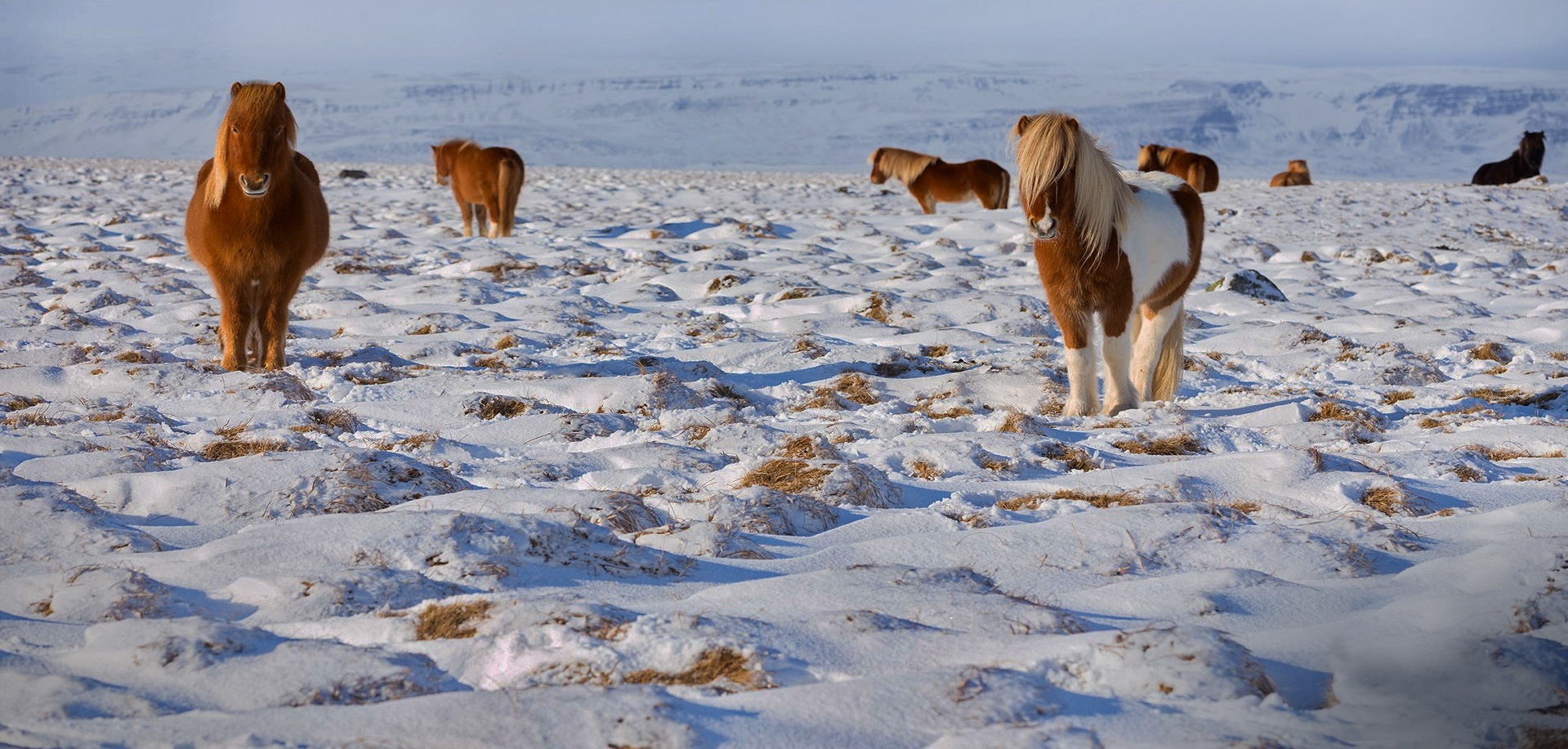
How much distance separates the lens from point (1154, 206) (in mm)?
5324

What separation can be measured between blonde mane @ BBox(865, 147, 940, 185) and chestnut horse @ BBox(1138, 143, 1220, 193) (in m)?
3.68

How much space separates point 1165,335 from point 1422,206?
476 inches

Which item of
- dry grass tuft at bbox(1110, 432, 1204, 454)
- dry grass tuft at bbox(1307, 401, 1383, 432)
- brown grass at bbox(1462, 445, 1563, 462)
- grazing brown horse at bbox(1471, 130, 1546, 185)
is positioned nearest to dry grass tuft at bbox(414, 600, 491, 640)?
dry grass tuft at bbox(1110, 432, 1204, 454)

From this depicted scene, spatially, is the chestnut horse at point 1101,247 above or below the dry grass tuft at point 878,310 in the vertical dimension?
above

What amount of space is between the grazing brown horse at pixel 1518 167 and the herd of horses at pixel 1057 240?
2040 cm

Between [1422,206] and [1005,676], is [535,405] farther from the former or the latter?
[1422,206]

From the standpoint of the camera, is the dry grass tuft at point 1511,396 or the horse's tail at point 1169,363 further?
the horse's tail at point 1169,363

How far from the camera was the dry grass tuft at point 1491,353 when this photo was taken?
6219 millimetres

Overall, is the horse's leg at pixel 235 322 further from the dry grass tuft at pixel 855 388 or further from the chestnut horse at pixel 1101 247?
the chestnut horse at pixel 1101 247

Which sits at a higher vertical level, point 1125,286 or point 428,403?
point 1125,286

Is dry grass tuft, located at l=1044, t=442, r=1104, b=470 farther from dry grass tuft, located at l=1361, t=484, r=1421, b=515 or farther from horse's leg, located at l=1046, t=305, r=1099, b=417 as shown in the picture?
horse's leg, located at l=1046, t=305, r=1099, b=417

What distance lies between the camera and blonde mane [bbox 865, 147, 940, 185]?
68.5 ft

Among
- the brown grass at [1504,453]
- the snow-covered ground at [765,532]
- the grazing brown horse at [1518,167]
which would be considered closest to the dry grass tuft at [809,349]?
A: the snow-covered ground at [765,532]

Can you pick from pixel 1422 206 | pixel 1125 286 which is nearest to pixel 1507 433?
A: pixel 1125 286
